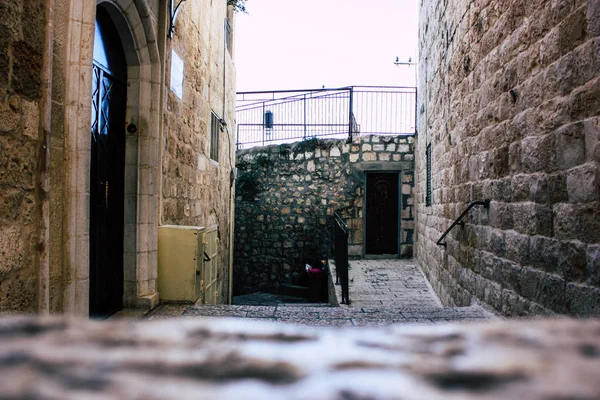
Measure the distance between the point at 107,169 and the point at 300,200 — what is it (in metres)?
7.01

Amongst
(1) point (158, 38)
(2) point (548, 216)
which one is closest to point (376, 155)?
(1) point (158, 38)

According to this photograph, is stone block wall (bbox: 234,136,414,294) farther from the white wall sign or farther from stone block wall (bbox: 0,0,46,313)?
stone block wall (bbox: 0,0,46,313)

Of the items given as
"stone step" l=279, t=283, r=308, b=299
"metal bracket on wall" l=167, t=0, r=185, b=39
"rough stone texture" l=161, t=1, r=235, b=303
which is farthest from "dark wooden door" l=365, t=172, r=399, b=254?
"metal bracket on wall" l=167, t=0, r=185, b=39

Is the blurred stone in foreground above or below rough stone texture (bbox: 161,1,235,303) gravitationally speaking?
below

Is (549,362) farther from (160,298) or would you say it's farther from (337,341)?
(160,298)

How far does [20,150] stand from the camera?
6.31 ft

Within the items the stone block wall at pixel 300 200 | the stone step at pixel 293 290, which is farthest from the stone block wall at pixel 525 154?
the stone step at pixel 293 290

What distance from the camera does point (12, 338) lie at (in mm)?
592

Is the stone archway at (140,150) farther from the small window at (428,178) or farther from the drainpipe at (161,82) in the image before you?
the small window at (428,178)

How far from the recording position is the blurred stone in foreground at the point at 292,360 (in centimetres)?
46

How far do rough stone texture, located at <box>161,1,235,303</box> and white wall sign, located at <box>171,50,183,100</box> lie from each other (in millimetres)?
75

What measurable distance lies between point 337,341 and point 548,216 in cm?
245

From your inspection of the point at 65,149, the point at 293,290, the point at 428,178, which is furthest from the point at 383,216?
the point at 65,149

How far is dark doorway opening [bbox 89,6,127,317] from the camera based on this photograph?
317cm
